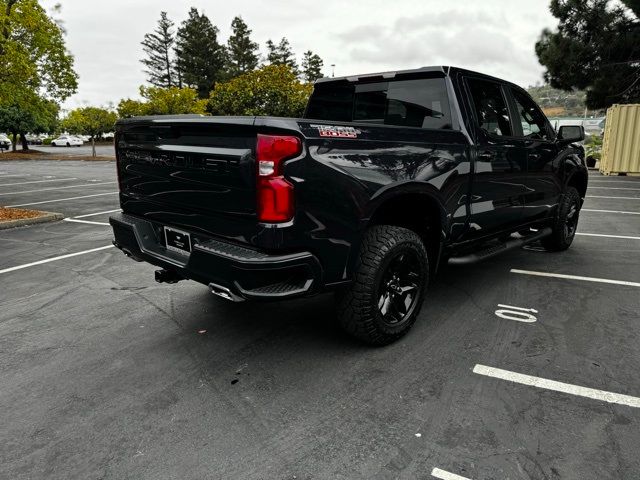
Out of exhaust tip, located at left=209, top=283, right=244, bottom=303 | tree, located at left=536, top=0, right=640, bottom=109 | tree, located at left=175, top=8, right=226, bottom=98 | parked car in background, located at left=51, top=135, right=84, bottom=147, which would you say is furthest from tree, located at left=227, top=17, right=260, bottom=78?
exhaust tip, located at left=209, top=283, right=244, bottom=303

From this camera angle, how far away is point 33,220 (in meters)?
8.12

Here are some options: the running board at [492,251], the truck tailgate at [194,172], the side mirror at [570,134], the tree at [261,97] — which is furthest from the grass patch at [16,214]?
the tree at [261,97]

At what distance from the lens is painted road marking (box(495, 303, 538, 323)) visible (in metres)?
3.73

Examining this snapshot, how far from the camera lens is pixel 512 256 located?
5.71 metres

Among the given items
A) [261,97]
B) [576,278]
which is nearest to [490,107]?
[576,278]

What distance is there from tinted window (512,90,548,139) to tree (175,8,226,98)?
180 feet

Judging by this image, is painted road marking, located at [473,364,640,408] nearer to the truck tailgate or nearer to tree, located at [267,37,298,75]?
the truck tailgate

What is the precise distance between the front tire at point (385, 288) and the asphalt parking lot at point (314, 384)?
0.19m

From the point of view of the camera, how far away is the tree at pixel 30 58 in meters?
9.01

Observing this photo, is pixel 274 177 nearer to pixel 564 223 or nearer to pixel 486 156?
pixel 486 156

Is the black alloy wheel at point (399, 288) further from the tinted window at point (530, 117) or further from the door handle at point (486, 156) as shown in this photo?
the tinted window at point (530, 117)

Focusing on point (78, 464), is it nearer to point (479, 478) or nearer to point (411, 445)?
point (411, 445)

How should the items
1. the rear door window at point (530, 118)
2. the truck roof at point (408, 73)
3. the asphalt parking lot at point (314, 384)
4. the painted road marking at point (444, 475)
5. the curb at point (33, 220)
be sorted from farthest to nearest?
the curb at point (33, 220)
the rear door window at point (530, 118)
the truck roof at point (408, 73)
the asphalt parking lot at point (314, 384)
the painted road marking at point (444, 475)

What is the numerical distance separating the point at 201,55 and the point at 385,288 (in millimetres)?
59508
